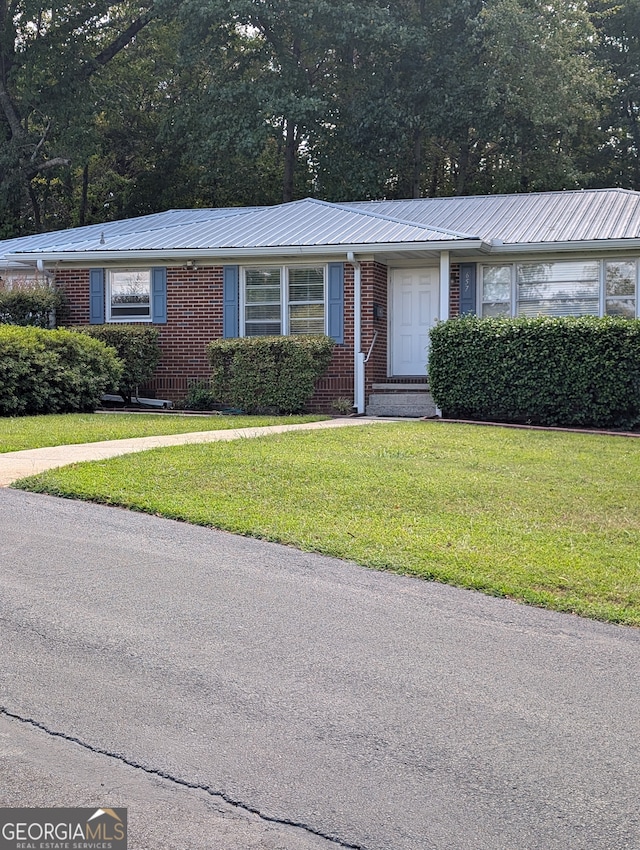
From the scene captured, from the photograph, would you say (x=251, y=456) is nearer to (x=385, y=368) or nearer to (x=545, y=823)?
(x=545, y=823)

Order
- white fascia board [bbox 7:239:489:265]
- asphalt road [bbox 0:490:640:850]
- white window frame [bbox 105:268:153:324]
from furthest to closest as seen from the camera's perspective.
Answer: white window frame [bbox 105:268:153:324] → white fascia board [bbox 7:239:489:265] → asphalt road [bbox 0:490:640:850]

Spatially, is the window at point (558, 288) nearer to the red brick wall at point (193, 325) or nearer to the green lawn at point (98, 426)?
the red brick wall at point (193, 325)

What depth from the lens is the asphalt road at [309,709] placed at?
330 cm

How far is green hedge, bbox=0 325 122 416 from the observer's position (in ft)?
47.2

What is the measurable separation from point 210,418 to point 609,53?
22.3 meters

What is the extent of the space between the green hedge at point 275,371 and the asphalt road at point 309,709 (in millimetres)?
10304

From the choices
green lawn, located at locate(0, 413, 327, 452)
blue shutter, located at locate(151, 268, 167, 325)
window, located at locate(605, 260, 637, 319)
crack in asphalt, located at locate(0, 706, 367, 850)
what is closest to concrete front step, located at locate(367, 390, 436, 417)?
green lawn, located at locate(0, 413, 327, 452)

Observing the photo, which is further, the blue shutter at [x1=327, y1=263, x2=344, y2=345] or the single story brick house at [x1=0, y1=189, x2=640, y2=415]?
the blue shutter at [x1=327, y1=263, x2=344, y2=345]

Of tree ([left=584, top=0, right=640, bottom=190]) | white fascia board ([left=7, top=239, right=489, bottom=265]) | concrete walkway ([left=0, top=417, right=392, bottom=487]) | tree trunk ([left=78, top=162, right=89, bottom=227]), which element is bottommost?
concrete walkway ([left=0, top=417, right=392, bottom=487])

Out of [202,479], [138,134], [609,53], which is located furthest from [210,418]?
[609,53]

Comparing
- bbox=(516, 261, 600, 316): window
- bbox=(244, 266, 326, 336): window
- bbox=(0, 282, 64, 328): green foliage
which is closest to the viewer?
bbox=(516, 261, 600, 316): window

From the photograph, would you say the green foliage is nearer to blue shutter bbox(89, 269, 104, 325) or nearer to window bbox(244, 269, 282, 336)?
blue shutter bbox(89, 269, 104, 325)

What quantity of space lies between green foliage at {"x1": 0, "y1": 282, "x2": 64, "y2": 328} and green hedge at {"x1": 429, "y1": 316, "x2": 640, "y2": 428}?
7.70 metres

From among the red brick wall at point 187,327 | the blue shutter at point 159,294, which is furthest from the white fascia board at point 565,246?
the blue shutter at point 159,294
